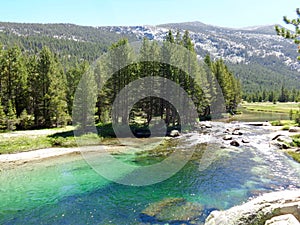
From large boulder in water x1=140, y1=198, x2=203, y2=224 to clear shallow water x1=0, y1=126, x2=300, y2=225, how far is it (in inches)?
24.5

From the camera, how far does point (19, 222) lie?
54.9 ft

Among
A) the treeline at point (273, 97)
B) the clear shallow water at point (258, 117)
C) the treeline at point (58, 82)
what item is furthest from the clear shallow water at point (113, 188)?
the treeline at point (273, 97)

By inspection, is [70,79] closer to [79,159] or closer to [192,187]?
[79,159]

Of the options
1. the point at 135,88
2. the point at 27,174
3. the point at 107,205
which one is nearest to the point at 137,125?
the point at 135,88

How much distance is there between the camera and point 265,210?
11750 mm

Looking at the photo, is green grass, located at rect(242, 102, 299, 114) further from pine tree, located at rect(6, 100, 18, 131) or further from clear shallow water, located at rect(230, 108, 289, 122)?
pine tree, located at rect(6, 100, 18, 131)

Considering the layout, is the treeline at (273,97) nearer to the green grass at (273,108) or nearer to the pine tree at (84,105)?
the green grass at (273,108)

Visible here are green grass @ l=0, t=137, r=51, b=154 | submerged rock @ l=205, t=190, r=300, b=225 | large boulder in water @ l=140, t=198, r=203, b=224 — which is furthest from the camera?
green grass @ l=0, t=137, r=51, b=154

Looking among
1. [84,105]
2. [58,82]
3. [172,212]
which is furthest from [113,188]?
[58,82]

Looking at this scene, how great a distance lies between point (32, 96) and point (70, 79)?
1163 centimetres

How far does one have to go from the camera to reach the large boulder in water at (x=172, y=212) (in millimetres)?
16625

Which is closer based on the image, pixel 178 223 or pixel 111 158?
pixel 178 223

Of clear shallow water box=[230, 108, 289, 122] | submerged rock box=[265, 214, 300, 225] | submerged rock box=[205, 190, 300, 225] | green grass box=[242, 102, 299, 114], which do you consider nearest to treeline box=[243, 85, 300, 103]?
green grass box=[242, 102, 299, 114]

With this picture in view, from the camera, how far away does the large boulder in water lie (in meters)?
16.6
